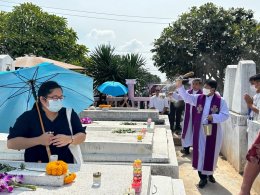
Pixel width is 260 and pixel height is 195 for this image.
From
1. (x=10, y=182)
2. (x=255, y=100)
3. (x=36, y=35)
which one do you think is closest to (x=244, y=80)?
(x=255, y=100)

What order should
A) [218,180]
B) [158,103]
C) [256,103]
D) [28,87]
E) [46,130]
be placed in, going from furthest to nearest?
[158,103] < [218,180] < [256,103] < [28,87] < [46,130]

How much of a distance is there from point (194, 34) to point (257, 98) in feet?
59.4

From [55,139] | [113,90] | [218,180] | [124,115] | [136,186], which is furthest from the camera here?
[113,90]

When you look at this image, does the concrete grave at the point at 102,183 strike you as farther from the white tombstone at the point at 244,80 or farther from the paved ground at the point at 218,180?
the white tombstone at the point at 244,80

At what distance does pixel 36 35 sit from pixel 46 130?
889 inches

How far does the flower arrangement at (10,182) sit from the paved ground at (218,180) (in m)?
3.78

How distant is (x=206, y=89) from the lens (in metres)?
6.59

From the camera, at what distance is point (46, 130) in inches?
137

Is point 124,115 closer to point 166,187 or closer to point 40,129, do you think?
point 166,187

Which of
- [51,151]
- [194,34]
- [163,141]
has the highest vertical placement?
[194,34]

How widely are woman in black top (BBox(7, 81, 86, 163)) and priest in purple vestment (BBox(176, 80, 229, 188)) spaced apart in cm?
346

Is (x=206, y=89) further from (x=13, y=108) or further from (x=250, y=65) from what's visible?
(x=13, y=108)

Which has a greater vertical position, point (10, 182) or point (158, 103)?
point (10, 182)

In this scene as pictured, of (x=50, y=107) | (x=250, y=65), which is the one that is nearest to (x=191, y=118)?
(x=250, y=65)
